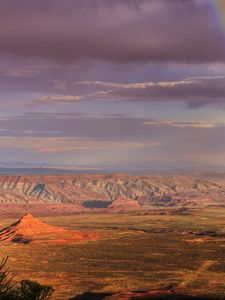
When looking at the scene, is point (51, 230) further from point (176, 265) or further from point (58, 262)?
point (176, 265)

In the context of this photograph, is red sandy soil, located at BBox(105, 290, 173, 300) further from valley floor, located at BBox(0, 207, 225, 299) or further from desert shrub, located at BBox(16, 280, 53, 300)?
desert shrub, located at BBox(16, 280, 53, 300)

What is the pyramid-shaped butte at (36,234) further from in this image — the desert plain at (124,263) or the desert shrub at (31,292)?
the desert shrub at (31,292)

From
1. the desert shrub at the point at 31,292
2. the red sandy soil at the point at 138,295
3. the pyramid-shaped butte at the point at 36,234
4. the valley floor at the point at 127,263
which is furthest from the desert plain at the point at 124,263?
the desert shrub at the point at 31,292

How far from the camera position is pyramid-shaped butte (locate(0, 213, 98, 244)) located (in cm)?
14138

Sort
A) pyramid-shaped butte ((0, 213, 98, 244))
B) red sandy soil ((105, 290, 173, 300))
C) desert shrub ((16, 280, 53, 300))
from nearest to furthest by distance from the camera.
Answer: desert shrub ((16, 280, 53, 300)) < red sandy soil ((105, 290, 173, 300)) < pyramid-shaped butte ((0, 213, 98, 244))

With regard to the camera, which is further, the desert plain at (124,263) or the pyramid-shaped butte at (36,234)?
the pyramid-shaped butte at (36,234)

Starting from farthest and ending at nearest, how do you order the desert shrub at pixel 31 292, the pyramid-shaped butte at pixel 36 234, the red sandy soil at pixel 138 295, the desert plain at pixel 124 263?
the pyramid-shaped butte at pixel 36 234 < the desert plain at pixel 124 263 < the red sandy soil at pixel 138 295 < the desert shrub at pixel 31 292

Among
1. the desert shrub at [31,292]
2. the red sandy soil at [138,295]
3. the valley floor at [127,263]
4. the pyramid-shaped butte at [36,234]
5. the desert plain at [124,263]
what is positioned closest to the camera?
the desert shrub at [31,292]

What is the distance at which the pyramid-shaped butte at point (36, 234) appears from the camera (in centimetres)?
14138

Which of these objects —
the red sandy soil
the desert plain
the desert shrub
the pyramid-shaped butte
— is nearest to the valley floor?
the desert plain

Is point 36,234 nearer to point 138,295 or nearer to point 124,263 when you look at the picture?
point 124,263

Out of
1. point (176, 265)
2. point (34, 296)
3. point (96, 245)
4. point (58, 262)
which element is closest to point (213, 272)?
point (176, 265)

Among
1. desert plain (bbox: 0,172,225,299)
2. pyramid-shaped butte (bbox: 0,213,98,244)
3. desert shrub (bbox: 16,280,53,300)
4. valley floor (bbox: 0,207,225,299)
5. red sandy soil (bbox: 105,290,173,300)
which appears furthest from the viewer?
pyramid-shaped butte (bbox: 0,213,98,244)

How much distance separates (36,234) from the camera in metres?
152
